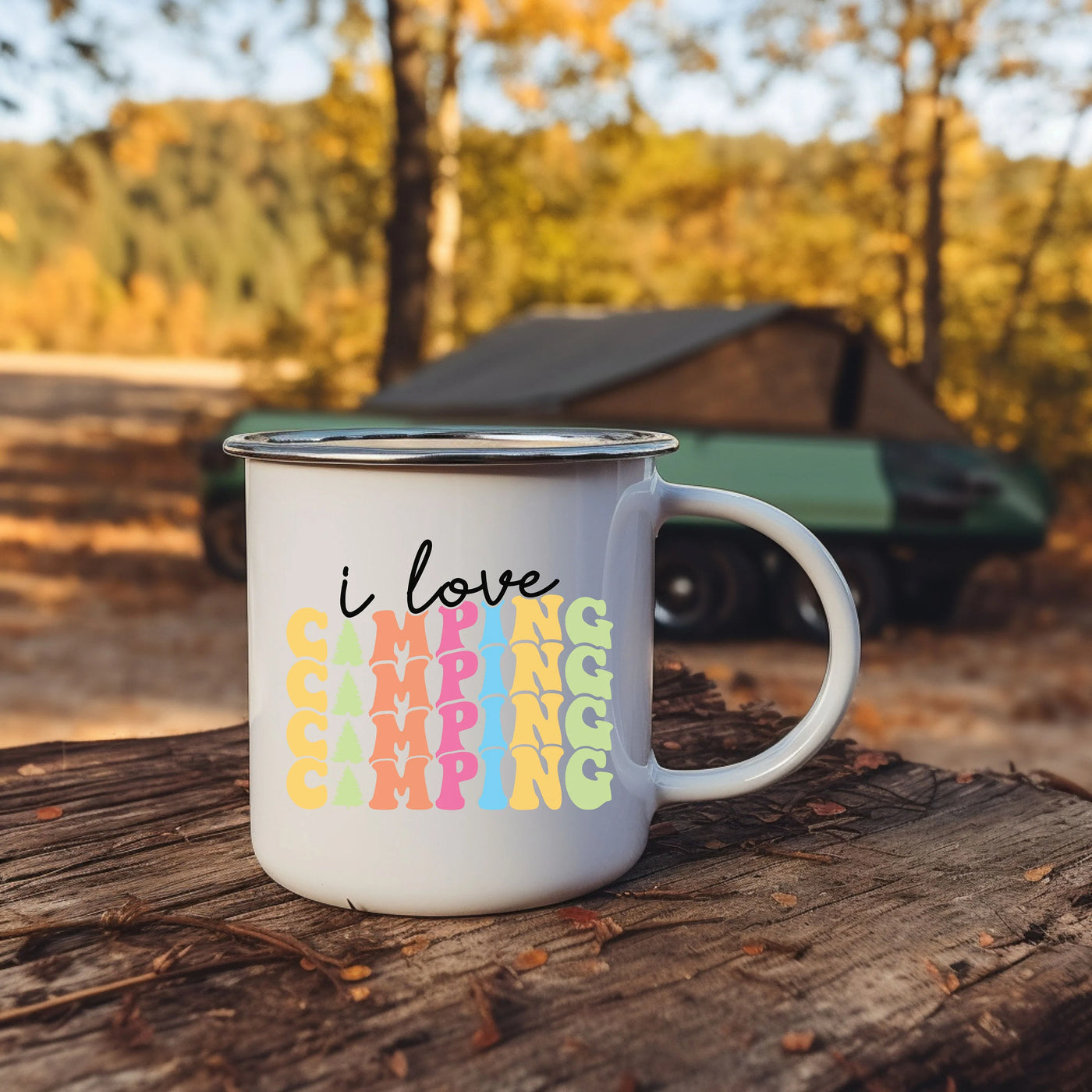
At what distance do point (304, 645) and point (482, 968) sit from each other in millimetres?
295

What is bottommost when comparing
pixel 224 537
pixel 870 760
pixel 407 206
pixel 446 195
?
pixel 224 537

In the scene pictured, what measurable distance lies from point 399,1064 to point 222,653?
5781mm

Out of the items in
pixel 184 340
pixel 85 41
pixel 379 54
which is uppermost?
pixel 379 54

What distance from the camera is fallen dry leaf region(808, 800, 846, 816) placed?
1.34 metres

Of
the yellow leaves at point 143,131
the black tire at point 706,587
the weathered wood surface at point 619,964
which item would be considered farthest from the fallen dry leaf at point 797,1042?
the yellow leaves at point 143,131

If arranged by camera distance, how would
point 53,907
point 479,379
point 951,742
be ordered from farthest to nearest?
point 479,379, point 951,742, point 53,907

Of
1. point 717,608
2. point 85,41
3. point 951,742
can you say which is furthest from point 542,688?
point 85,41

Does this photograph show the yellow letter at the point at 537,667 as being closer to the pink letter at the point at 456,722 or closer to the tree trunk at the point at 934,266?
the pink letter at the point at 456,722

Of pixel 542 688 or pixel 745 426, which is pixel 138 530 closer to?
pixel 745 426

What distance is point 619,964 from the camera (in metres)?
0.98

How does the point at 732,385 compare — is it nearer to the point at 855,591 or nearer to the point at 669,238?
the point at 855,591

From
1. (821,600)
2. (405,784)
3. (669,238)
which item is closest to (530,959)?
(405,784)

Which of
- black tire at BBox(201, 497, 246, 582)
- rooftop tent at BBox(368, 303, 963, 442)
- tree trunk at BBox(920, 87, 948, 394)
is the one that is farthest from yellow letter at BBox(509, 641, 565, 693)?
tree trunk at BBox(920, 87, 948, 394)

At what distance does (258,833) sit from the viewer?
1.11m
